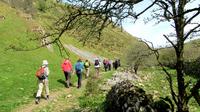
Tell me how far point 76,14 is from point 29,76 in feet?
98.2

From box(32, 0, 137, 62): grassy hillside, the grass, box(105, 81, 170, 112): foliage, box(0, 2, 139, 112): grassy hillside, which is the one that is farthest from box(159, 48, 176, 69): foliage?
the grass

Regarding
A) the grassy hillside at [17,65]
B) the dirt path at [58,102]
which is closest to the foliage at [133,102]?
the grassy hillside at [17,65]

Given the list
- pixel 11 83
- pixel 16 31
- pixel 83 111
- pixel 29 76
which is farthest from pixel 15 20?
pixel 83 111

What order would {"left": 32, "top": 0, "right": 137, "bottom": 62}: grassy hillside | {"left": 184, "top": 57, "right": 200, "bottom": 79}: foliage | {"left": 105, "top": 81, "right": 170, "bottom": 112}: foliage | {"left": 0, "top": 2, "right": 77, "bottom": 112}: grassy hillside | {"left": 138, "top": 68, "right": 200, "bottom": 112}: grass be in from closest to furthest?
{"left": 32, "top": 0, "right": 137, "bottom": 62}: grassy hillside, {"left": 105, "top": 81, "right": 170, "bottom": 112}: foliage, {"left": 184, "top": 57, "right": 200, "bottom": 79}: foliage, {"left": 138, "top": 68, "right": 200, "bottom": 112}: grass, {"left": 0, "top": 2, "right": 77, "bottom": 112}: grassy hillside

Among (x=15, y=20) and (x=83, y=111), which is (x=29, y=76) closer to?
(x=83, y=111)

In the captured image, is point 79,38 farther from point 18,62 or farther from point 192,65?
point 18,62

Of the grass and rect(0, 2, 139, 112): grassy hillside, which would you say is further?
rect(0, 2, 139, 112): grassy hillside

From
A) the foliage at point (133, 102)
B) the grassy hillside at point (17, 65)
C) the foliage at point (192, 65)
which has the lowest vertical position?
the foliage at point (133, 102)

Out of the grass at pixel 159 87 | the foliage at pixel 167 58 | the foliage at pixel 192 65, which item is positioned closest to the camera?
the foliage at pixel 167 58

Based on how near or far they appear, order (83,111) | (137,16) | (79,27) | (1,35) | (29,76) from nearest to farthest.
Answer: (137,16)
(79,27)
(83,111)
(29,76)
(1,35)

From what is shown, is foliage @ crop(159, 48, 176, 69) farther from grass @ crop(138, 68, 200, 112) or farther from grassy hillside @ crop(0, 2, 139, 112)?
grass @ crop(138, 68, 200, 112)

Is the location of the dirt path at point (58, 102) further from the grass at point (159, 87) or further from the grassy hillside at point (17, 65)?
the grass at point (159, 87)

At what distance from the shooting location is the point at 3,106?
27.2 meters

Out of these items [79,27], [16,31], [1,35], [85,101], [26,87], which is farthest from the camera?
[16,31]
